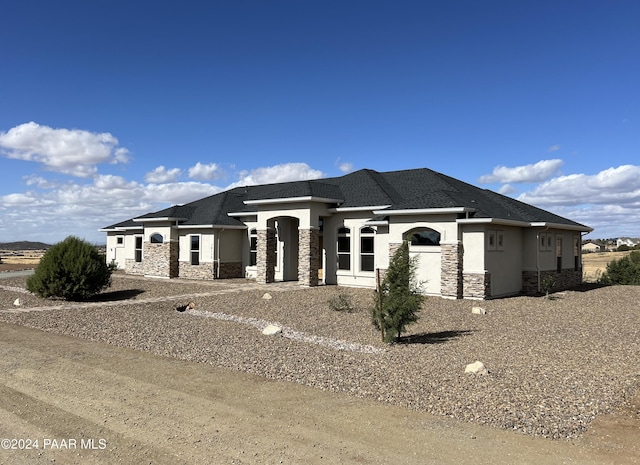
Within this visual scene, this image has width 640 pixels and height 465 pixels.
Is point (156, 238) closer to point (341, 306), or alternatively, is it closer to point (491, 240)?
point (341, 306)

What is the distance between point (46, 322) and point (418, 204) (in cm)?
1397

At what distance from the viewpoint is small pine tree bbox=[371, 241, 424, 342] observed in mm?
10977

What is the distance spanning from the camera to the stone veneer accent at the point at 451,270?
18438mm

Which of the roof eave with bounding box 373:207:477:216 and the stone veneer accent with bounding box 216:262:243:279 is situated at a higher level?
the roof eave with bounding box 373:207:477:216

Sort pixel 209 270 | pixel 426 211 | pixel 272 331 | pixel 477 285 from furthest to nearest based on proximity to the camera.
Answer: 1. pixel 209 270
2. pixel 426 211
3. pixel 477 285
4. pixel 272 331

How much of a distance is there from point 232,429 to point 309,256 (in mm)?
16549

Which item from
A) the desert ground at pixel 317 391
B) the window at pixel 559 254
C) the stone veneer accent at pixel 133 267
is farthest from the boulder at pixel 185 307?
the window at pixel 559 254

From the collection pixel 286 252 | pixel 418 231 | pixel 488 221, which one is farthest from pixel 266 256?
pixel 488 221

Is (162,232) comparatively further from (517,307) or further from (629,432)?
(629,432)

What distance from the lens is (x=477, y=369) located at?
836 centimetres

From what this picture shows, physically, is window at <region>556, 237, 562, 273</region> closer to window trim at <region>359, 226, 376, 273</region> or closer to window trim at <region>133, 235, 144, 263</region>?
window trim at <region>359, 226, 376, 273</region>

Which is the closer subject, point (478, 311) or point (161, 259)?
point (478, 311)

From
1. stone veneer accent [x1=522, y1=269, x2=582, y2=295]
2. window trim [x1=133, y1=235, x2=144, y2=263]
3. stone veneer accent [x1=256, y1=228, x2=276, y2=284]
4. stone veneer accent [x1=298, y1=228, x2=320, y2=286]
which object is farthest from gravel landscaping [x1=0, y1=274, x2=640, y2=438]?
window trim [x1=133, y1=235, x2=144, y2=263]

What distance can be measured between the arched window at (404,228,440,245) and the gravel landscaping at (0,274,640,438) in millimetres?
2525
